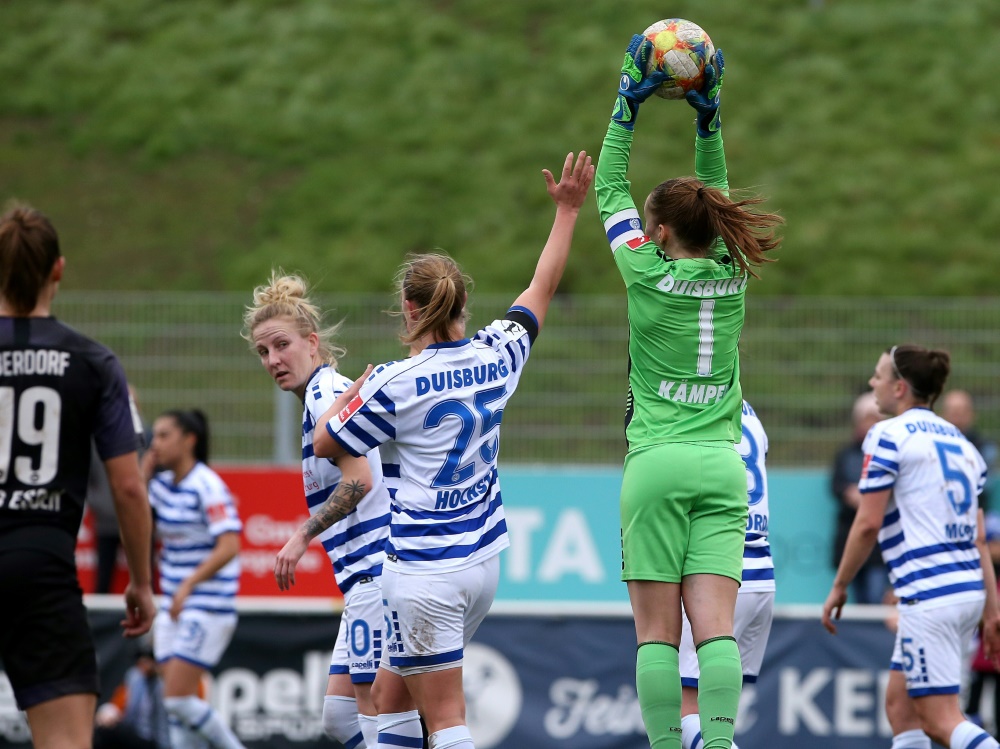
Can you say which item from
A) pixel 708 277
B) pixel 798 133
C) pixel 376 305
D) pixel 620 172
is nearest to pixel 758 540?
pixel 708 277

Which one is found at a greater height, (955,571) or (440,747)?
(955,571)

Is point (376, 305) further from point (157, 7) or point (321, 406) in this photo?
point (157, 7)

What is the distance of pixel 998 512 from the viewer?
1090 cm

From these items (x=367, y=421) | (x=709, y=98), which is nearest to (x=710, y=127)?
(x=709, y=98)

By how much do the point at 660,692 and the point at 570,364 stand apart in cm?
765

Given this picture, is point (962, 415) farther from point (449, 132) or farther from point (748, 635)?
point (449, 132)

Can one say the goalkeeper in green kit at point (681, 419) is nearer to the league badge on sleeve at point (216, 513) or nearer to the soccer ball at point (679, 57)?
the soccer ball at point (679, 57)

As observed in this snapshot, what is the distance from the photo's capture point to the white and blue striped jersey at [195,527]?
8594mm

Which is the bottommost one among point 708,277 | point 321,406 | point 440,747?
point 440,747

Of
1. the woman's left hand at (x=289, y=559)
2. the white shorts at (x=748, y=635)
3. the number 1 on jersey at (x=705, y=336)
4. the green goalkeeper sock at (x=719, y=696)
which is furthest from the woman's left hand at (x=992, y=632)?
the woman's left hand at (x=289, y=559)

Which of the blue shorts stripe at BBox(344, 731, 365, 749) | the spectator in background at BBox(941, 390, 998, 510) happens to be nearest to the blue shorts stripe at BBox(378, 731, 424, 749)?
the blue shorts stripe at BBox(344, 731, 365, 749)

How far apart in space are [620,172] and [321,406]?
1.61 m

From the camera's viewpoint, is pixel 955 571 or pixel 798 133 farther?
pixel 798 133

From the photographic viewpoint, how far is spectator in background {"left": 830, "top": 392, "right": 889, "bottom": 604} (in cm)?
1059
